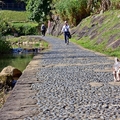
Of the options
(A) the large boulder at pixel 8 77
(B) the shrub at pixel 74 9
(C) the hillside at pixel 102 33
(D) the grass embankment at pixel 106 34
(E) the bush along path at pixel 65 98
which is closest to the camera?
(E) the bush along path at pixel 65 98

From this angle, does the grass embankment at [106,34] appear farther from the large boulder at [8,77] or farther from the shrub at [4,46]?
the shrub at [4,46]

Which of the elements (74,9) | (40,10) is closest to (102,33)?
(74,9)

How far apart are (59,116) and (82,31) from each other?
3057 cm

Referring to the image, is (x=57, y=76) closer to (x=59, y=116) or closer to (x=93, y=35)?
(x=59, y=116)

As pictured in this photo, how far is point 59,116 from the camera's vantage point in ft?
23.2

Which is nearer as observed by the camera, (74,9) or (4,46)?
(4,46)

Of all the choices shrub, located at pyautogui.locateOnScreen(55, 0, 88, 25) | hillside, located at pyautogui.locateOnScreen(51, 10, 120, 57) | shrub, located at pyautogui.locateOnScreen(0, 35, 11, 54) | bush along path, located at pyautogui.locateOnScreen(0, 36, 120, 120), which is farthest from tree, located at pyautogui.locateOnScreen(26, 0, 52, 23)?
bush along path, located at pyautogui.locateOnScreen(0, 36, 120, 120)

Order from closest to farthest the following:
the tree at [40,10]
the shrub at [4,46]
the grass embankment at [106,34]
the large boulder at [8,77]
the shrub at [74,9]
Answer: the large boulder at [8,77] < the grass embankment at [106,34] < the shrub at [4,46] < the shrub at [74,9] < the tree at [40,10]

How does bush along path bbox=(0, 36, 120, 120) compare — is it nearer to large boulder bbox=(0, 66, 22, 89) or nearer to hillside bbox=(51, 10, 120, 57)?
large boulder bbox=(0, 66, 22, 89)

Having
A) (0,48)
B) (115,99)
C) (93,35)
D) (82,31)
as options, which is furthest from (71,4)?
(115,99)

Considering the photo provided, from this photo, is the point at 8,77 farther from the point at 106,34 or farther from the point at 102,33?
the point at 102,33

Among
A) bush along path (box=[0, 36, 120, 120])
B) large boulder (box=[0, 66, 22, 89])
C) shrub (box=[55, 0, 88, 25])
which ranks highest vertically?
shrub (box=[55, 0, 88, 25])

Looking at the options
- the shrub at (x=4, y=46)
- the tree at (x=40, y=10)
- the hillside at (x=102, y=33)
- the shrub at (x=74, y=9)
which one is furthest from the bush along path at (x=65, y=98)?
the tree at (x=40, y=10)

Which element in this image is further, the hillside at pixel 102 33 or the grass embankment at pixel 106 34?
the hillside at pixel 102 33
